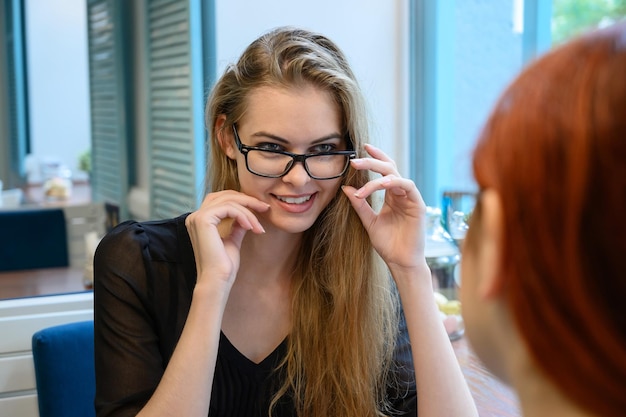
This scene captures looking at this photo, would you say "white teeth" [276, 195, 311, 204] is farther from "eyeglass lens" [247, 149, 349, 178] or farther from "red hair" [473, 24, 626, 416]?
"red hair" [473, 24, 626, 416]

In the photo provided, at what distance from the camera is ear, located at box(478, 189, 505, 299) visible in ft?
1.86

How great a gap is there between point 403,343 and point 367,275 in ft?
0.50

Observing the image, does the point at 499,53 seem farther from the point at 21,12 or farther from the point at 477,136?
the point at 21,12

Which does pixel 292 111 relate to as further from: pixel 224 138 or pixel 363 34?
pixel 363 34

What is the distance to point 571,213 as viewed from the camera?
0.51 metres

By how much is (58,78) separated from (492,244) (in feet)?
16.0

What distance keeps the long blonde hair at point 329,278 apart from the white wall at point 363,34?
35.9 inches

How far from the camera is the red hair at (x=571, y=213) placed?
51 cm

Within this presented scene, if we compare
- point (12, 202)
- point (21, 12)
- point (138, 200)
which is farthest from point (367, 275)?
point (21, 12)

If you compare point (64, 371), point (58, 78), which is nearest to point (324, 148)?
point (64, 371)

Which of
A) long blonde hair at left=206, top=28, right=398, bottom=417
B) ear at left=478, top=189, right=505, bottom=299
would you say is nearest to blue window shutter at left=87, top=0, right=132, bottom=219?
long blonde hair at left=206, top=28, right=398, bottom=417

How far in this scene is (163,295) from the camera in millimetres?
1504

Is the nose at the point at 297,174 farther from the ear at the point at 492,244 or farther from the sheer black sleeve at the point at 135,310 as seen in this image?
the ear at the point at 492,244

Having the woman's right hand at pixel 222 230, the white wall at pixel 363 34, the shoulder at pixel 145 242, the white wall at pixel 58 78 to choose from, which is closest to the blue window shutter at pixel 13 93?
the white wall at pixel 58 78
